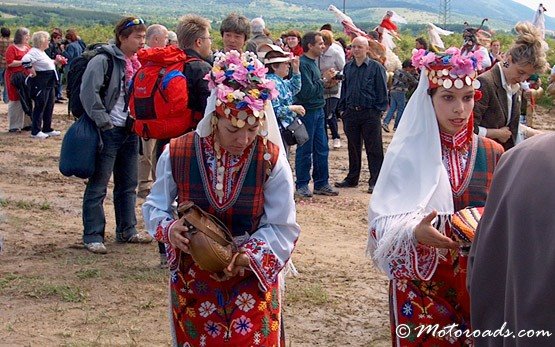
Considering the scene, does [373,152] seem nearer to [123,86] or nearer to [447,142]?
[123,86]

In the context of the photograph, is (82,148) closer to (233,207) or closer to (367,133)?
(233,207)

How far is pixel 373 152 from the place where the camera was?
1175 cm

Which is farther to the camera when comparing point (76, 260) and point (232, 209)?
point (76, 260)

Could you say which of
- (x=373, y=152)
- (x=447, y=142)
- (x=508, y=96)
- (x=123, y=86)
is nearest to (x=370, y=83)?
(x=373, y=152)

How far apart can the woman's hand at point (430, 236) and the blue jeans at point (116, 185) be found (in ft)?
13.8

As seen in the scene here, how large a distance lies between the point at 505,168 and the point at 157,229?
228cm

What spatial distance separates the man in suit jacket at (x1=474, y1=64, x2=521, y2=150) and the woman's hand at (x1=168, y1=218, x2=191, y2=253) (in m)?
2.49

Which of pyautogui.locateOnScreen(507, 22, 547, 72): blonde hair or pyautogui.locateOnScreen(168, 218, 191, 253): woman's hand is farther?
pyautogui.locateOnScreen(507, 22, 547, 72): blonde hair

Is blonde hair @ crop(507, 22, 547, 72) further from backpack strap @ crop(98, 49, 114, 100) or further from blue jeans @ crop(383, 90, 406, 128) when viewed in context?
blue jeans @ crop(383, 90, 406, 128)

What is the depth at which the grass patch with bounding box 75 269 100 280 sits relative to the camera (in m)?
7.49

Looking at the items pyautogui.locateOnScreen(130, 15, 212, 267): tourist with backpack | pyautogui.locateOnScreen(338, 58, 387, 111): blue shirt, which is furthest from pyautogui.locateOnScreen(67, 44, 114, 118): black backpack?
pyautogui.locateOnScreen(338, 58, 387, 111): blue shirt

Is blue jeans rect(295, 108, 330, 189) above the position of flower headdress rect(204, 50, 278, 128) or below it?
below

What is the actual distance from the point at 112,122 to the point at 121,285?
4.61 ft

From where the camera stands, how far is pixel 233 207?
14.4 ft
